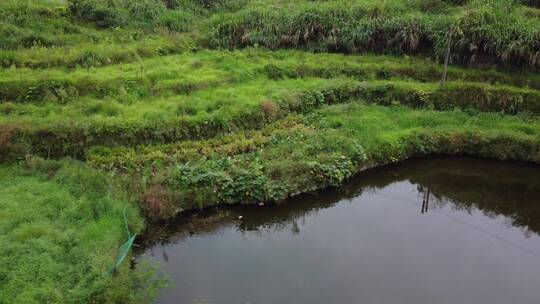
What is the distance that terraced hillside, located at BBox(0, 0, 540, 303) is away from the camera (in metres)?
10.3

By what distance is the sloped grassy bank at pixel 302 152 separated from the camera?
11906 millimetres

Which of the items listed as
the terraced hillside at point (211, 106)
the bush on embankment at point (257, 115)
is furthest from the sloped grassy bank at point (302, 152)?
the bush on embankment at point (257, 115)

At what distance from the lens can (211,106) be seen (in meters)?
14.7

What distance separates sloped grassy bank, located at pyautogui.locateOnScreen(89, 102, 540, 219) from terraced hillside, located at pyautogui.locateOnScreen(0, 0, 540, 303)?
0.05 metres

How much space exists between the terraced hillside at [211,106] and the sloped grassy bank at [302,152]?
5 centimetres

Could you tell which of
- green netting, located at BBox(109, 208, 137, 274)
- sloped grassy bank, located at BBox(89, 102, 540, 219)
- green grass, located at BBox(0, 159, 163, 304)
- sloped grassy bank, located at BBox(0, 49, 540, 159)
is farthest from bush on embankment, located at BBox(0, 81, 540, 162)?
green netting, located at BBox(109, 208, 137, 274)

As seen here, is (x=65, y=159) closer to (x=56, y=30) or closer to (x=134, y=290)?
(x=134, y=290)

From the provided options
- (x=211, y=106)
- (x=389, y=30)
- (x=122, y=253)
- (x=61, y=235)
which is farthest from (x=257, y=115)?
(x=389, y=30)

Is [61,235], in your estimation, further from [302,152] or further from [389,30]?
[389,30]

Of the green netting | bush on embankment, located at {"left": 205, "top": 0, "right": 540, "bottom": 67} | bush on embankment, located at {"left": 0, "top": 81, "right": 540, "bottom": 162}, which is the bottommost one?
the green netting

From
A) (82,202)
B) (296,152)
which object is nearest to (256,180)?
(296,152)

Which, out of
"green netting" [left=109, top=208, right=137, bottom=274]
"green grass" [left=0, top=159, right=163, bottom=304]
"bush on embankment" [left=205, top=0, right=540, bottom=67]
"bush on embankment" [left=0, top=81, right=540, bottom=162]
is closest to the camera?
"green grass" [left=0, top=159, right=163, bottom=304]

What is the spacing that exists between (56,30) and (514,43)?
16.2 metres

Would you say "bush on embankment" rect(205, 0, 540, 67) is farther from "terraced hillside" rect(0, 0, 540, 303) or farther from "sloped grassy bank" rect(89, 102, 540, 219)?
"sloped grassy bank" rect(89, 102, 540, 219)
